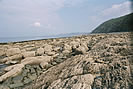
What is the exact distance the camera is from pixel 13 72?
761 cm

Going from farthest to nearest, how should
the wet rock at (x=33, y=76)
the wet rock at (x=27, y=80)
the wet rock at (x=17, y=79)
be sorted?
the wet rock at (x=33, y=76) → the wet rock at (x=17, y=79) → the wet rock at (x=27, y=80)

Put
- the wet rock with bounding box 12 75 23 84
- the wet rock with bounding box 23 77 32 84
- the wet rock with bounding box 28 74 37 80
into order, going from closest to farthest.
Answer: the wet rock with bounding box 23 77 32 84
the wet rock with bounding box 12 75 23 84
the wet rock with bounding box 28 74 37 80

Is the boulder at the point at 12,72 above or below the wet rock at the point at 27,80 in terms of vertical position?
above

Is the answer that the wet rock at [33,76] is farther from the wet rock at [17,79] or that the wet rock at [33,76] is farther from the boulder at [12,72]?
the boulder at [12,72]

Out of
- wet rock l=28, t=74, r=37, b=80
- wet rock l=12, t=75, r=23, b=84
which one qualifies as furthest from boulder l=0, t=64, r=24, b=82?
wet rock l=28, t=74, r=37, b=80

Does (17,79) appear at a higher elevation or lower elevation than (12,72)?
lower

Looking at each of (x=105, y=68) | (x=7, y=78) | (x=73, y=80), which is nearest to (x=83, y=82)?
(x=73, y=80)

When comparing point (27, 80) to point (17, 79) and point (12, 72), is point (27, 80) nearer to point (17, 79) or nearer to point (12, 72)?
point (17, 79)

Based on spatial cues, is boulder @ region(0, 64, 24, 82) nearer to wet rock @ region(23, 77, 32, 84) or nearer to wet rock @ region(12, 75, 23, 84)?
wet rock @ region(12, 75, 23, 84)

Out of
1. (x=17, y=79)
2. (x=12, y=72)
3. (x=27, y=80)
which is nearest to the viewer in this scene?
(x=27, y=80)

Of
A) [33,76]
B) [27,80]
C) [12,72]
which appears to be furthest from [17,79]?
[33,76]

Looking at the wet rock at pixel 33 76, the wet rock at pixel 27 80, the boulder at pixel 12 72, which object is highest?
the boulder at pixel 12 72

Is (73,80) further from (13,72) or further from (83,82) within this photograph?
(13,72)

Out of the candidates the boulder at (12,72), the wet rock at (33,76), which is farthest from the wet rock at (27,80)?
the boulder at (12,72)
